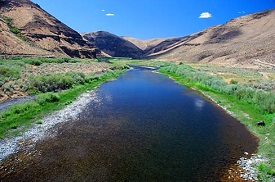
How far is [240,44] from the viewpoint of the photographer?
124 metres

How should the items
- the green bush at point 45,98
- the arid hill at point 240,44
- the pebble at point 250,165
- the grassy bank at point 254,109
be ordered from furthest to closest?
the arid hill at point 240,44, the green bush at point 45,98, the grassy bank at point 254,109, the pebble at point 250,165

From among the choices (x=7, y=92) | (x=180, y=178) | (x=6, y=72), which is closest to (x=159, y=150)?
(x=180, y=178)

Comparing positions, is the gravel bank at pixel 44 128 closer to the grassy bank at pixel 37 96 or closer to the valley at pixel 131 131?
the valley at pixel 131 131

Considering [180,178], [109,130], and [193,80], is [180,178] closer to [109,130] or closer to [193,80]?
[109,130]

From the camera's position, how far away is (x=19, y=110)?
23.2 m

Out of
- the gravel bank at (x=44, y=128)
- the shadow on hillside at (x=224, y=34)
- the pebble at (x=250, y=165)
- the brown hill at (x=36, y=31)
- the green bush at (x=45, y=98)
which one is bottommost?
the gravel bank at (x=44, y=128)

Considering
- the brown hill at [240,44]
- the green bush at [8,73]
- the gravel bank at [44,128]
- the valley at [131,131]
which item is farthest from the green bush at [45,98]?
the brown hill at [240,44]

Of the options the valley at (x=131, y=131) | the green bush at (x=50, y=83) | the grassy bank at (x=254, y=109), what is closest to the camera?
the valley at (x=131, y=131)

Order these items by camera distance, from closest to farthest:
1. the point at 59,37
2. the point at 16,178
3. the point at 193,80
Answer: the point at 16,178, the point at 193,80, the point at 59,37

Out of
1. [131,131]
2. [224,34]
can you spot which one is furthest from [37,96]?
[224,34]

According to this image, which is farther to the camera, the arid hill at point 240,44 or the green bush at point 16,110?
the arid hill at point 240,44

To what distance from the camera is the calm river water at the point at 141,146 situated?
13266 millimetres

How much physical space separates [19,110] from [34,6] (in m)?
108

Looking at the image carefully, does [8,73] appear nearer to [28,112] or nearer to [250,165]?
[28,112]
